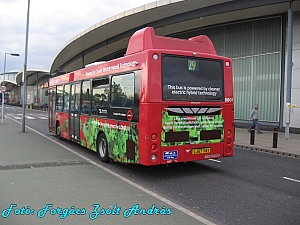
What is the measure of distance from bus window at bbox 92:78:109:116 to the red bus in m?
0.03

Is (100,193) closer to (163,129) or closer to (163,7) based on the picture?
(163,129)

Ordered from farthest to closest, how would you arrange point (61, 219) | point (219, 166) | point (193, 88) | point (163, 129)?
point (219, 166)
point (193, 88)
point (163, 129)
point (61, 219)

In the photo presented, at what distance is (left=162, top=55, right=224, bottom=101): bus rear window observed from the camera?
7113 mm

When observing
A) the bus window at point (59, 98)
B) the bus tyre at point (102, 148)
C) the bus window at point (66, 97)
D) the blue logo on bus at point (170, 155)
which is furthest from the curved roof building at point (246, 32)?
the blue logo on bus at point (170, 155)

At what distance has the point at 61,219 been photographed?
467cm

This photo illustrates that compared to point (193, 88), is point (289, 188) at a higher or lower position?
lower

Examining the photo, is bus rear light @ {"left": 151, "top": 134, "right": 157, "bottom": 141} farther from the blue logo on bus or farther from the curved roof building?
the curved roof building

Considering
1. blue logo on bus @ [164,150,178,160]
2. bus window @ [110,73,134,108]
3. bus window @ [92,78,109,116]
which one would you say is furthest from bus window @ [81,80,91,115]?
blue logo on bus @ [164,150,178,160]

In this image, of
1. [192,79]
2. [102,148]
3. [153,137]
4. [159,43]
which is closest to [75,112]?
[102,148]

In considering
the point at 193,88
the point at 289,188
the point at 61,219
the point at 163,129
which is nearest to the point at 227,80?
the point at 193,88

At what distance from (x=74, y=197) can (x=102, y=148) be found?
354 centimetres

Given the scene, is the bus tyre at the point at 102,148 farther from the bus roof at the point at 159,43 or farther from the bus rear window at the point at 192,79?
the bus rear window at the point at 192,79

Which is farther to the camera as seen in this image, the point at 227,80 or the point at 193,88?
the point at 227,80

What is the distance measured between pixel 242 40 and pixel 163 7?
5.87 m
